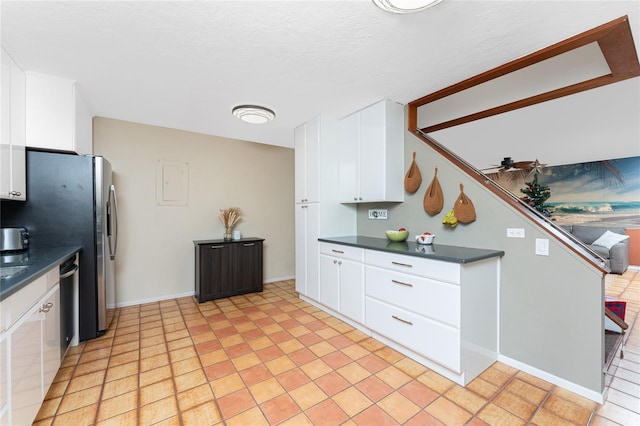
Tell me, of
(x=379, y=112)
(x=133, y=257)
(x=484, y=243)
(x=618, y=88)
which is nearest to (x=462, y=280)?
(x=484, y=243)

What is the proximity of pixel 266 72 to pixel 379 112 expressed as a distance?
1.26 metres

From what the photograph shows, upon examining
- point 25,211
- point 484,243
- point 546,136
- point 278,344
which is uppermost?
point 546,136

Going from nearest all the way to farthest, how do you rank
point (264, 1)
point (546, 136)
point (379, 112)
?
point (264, 1), point (379, 112), point (546, 136)

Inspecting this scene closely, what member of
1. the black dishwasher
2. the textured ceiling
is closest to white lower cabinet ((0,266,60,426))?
the black dishwasher

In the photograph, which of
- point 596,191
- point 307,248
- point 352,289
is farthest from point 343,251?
point 596,191

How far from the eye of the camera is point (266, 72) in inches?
88.2

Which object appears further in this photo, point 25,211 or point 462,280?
point 25,211

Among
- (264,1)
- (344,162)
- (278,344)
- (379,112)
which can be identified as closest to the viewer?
(264,1)

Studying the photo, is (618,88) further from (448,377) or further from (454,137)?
(448,377)

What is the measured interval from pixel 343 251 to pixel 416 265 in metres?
0.93

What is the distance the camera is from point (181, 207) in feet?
12.5

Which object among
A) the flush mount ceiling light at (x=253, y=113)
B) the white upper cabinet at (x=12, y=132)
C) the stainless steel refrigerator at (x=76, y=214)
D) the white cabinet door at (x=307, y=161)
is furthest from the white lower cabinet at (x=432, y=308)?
the white upper cabinet at (x=12, y=132)

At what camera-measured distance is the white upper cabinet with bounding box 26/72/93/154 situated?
2.21 meters

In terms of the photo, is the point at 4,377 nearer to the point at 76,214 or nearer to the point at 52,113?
the point at 76,214
